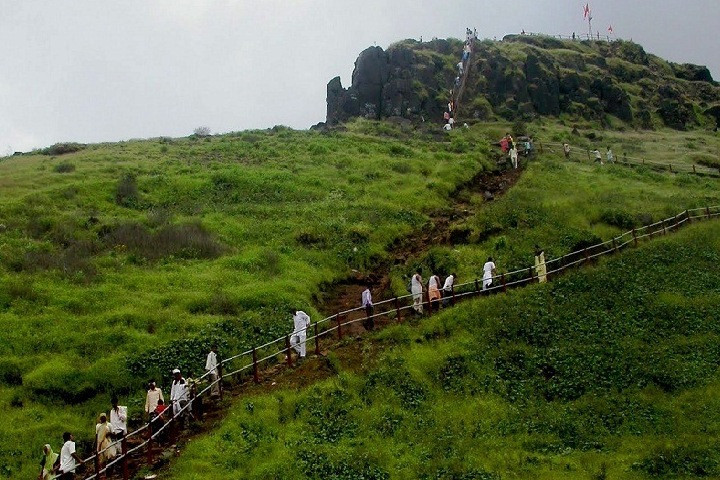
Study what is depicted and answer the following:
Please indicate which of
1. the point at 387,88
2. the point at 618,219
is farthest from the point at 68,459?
the point at 387,88

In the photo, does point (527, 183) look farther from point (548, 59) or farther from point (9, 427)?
point (548, 59)

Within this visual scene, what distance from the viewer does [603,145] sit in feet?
213

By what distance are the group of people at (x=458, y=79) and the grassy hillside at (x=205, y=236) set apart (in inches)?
519

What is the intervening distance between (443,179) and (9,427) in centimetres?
3308

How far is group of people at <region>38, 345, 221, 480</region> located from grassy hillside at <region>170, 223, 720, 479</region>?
1498mm

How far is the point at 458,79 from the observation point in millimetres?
80562

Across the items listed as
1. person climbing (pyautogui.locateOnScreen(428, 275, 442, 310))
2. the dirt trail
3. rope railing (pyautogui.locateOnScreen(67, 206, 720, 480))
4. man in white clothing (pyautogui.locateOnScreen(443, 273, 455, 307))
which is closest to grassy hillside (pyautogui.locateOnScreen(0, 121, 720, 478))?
the dirt trail

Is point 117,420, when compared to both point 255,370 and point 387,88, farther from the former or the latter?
point 387,88

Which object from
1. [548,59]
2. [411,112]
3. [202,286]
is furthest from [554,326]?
[548,59]

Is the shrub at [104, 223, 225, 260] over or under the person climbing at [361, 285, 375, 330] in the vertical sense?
over

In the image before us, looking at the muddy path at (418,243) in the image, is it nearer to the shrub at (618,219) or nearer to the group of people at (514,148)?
the group of people at (514,148)

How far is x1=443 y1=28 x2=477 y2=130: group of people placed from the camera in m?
72.1

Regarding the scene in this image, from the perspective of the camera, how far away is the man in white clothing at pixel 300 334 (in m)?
24.1

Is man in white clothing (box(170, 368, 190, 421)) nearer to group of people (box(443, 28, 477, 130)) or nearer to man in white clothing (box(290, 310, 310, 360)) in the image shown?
man in white clothing (box(290, 310, 310, 360))
